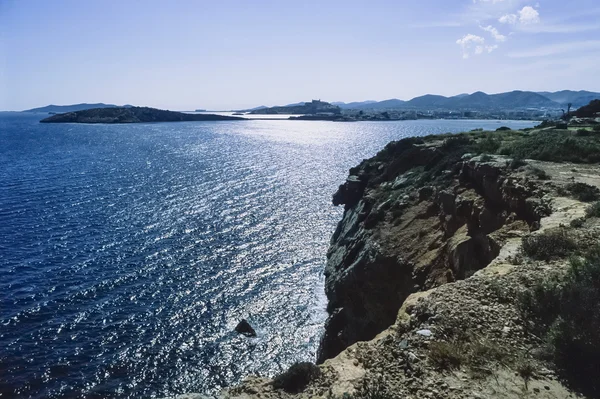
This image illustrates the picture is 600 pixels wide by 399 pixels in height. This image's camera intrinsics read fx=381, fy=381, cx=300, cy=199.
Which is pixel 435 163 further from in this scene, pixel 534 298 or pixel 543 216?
pixel 534 298

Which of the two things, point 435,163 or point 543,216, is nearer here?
point 543,216

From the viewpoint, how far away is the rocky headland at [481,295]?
35.2ft

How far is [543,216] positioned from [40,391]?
34.3 m

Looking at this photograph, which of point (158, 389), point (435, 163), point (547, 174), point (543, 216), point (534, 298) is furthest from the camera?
point (435, 163)

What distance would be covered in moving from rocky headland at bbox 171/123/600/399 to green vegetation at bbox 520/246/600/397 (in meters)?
0.03

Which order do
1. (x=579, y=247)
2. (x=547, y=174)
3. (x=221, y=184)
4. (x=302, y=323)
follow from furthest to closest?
1. (x=221, y=184)
2. (x=302, y=323)
3. (x=547, y=174)
4. (x=579, y=247)

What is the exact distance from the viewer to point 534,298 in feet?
41.6

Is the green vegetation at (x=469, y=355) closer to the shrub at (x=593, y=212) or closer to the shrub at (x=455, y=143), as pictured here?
the shrub at (x=593, y=212)

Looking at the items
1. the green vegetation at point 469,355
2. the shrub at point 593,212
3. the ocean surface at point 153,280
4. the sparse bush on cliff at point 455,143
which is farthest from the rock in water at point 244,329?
the sparse bush on cliff at point 455,143

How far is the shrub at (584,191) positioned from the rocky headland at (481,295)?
0.07 m

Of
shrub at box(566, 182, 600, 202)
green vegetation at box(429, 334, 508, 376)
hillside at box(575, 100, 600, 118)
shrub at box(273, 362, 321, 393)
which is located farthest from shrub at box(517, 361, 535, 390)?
hillside at box(575, 100, 600, 118)

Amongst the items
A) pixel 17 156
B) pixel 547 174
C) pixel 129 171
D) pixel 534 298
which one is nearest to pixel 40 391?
pixel 534 298

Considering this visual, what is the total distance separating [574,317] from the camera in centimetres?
1140

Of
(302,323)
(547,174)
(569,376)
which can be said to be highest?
(547,174)
